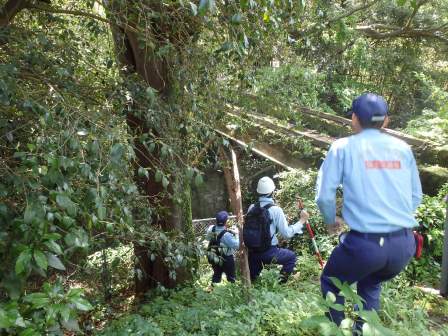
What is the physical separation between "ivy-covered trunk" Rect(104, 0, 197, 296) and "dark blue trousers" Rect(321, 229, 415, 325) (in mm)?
1340

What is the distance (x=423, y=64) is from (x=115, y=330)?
14178mm

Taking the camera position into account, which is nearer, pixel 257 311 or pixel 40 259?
pixel 40 259

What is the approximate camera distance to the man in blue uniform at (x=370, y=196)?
268 cm

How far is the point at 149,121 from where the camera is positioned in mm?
3914

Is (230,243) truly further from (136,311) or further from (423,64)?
(423,64)

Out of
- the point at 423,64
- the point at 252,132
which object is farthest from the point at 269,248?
the point at 423,64

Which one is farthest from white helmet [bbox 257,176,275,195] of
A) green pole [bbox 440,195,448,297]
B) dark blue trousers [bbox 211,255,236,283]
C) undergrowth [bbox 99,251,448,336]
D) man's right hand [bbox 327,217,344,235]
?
green pole [bbox 440,195,448,297]

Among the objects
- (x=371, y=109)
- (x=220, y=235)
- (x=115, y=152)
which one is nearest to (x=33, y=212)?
(x=115, y=152)

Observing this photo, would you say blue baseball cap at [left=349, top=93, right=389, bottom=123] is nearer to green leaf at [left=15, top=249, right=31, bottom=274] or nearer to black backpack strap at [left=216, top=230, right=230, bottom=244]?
green leaf at [left=15, top=249, right=31, bottom=274]

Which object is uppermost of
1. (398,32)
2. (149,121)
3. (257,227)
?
(398,32)

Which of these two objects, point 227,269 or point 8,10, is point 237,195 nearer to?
point 227,269

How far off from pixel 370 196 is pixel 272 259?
110 inches

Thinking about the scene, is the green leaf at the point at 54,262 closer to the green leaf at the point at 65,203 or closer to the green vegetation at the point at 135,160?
the green vegetation at the point at 135,160

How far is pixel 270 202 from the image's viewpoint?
16.7ft
